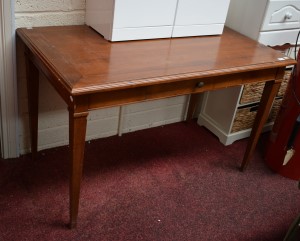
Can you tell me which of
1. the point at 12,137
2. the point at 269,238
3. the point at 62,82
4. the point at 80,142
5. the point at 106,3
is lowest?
the point at 269,238

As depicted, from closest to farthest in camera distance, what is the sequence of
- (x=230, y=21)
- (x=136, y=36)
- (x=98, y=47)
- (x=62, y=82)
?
(x=62, y=82)
(x=98, y=47)
(x=136, y=36)
(x=230, y=21)

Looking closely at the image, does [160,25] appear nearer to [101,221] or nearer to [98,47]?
[98,47]

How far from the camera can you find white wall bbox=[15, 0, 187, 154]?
1.55m

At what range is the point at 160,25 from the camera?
63.4 inches

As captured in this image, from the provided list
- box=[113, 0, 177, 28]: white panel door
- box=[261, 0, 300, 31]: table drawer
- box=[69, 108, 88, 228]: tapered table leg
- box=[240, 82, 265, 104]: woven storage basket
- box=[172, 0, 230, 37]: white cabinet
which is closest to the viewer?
box=[69, 108, 88, 228]: tapered table leg

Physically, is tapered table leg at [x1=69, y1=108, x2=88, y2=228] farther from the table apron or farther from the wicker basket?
the wicker basket

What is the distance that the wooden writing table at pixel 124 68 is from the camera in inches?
48.5

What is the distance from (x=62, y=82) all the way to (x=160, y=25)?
60 centimetres

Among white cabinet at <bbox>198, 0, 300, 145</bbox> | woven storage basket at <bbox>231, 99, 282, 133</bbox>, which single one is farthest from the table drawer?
woven storage basket at <bbox>231, 99, 282, 133</bbox>

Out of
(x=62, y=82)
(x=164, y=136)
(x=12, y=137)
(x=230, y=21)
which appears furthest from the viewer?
(x=164, y=136)

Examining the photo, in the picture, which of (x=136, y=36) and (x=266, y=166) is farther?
(x=266, y=166)

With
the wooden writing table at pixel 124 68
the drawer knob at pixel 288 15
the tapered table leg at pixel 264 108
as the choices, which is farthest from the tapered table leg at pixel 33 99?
the drawer knob at pixel 288 15

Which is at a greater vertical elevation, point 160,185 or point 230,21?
point 230,21

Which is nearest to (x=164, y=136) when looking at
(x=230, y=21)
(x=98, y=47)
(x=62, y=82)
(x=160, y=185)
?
(x=160, y=185)
